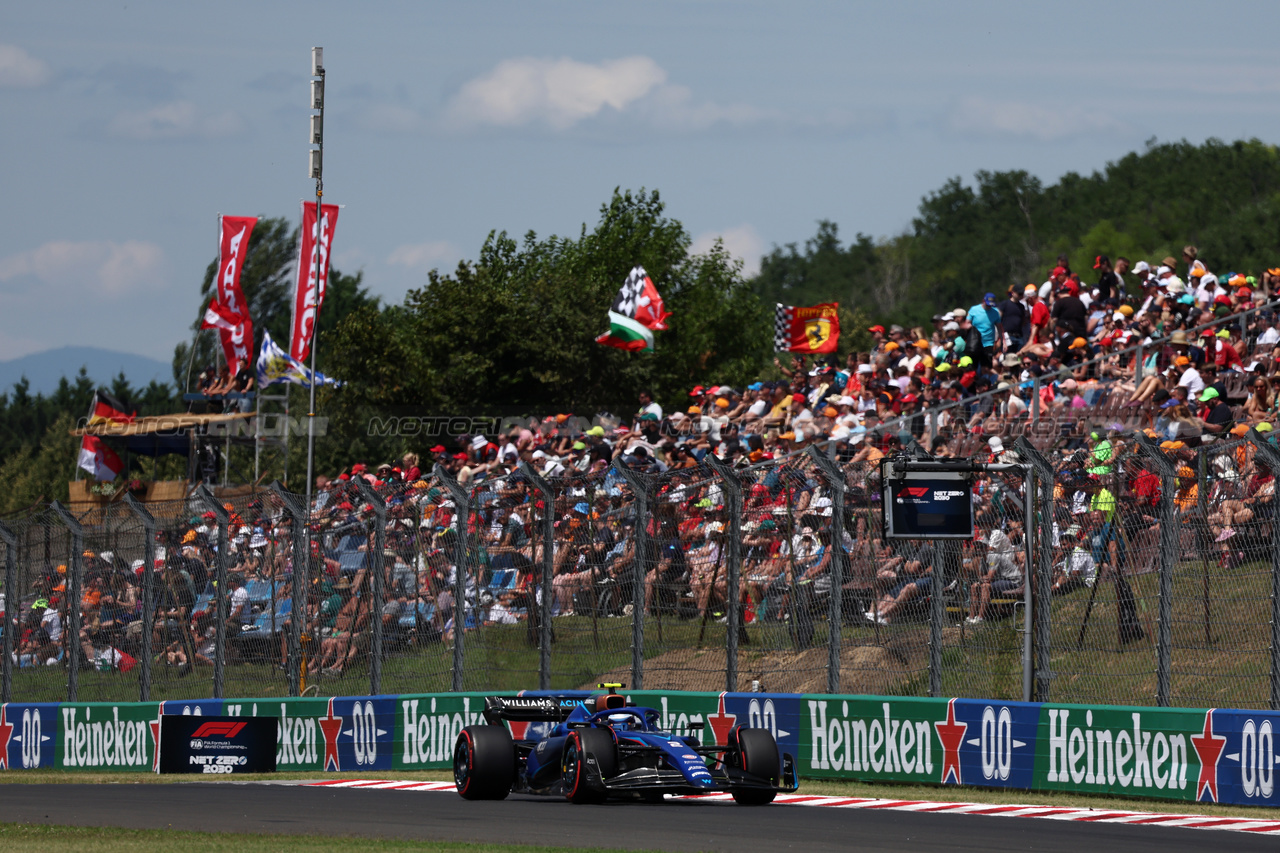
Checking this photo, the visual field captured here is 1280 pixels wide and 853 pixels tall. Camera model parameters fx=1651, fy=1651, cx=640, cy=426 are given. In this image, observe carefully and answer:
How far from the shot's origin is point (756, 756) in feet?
35.8

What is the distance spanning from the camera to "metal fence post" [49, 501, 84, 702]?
1945 centimetres

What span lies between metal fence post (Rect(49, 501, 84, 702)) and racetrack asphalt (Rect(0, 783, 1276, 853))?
23.2ft

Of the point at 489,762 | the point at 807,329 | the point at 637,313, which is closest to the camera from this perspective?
the point at 489,762

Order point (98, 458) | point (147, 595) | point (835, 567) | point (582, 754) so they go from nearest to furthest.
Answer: point (582, 754) < point (835, 567) < point (147, 595) < point (98, 458)

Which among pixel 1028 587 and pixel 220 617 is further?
pixel 220 617

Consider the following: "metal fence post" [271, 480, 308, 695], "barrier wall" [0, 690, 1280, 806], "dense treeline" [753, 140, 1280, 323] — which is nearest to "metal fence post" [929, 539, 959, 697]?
"barrier wall" [0, 690, 1280, 806]

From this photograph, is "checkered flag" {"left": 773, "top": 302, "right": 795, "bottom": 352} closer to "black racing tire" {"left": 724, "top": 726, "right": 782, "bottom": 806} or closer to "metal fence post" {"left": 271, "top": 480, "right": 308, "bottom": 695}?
"metal fence post" {"left": 271, "top": 480, "right": 308, "bottom": 695}

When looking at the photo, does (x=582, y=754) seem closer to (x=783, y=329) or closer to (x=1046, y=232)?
(x=783, y=329)

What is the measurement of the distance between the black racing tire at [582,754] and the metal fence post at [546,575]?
3.75 meters

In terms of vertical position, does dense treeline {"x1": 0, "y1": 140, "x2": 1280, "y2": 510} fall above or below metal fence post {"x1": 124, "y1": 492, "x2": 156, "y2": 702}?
above

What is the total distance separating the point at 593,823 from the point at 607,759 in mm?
925

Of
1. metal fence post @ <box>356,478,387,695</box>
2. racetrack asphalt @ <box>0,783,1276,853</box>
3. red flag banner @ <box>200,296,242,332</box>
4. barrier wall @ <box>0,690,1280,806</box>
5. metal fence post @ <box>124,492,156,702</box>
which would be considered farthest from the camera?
red flag banner @ <box>200,296,242,332</box>

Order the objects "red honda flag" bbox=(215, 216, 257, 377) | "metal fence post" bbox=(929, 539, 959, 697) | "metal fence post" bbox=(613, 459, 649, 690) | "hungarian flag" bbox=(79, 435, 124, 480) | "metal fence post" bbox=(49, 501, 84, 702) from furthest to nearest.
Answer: "hungarian flag" bbox=(79, 435, 124, 480), "red honda flag" bbox=(215, 216, 257, 377), "metal fence post" bbox=(49, 501, 84, 702), "metal fence post" bbox=(613, 459, 649, 690), "metal fence post" bbox=(929, 539, 959, 697)

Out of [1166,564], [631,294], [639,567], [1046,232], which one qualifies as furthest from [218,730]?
[1046,232]
